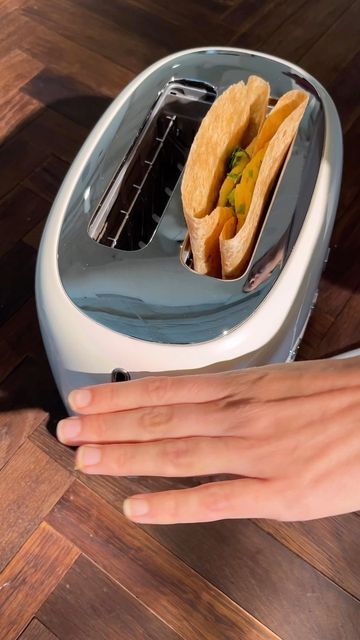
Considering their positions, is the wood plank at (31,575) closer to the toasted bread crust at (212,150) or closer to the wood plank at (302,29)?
the toasted bread crust at (212,150)

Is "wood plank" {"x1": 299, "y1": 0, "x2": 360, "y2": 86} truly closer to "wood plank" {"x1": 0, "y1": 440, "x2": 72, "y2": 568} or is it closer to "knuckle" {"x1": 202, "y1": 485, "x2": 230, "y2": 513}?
Answer: "wood plank" {"x1": 0, "y1": 440, "x2": 72, "y2": 568}

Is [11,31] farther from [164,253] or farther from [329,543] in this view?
[329,543]

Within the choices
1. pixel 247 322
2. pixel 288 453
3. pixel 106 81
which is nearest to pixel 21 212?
pixel 106 81

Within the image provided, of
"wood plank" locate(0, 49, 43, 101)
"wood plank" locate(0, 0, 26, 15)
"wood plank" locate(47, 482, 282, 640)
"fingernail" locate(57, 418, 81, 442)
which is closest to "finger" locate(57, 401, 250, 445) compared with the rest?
"fingernail" locate(57, 418, 81, 442)

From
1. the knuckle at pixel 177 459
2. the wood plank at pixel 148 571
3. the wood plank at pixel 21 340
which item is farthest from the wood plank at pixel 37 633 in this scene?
the knuckle at pixel 177 459

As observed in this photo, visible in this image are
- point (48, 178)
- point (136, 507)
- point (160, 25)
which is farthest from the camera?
point (160, 25)

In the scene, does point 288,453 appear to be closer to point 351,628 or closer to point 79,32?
point 351,628

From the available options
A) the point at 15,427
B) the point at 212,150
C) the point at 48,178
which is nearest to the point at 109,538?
the point at 15,427
